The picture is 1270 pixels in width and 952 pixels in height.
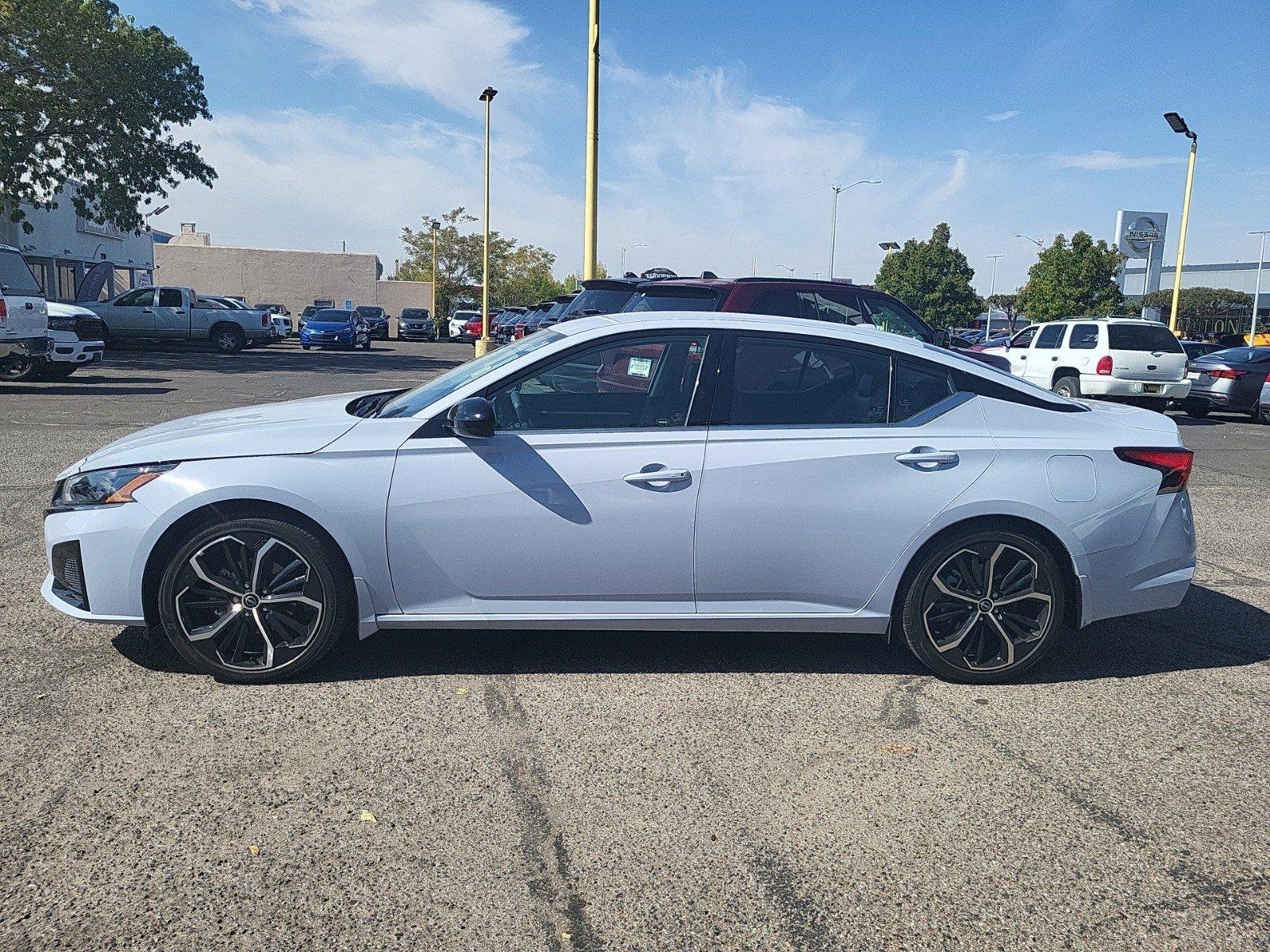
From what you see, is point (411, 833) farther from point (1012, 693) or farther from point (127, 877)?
point (1012, 693)

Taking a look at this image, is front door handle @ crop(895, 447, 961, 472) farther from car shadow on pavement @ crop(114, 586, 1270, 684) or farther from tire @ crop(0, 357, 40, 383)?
tire @ crop(0, 357, 40, 383)

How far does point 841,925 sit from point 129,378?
2061 centimetres

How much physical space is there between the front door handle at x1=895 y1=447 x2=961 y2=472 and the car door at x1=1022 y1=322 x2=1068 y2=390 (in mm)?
14911

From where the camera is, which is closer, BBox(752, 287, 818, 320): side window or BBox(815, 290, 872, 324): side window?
BBox(752, 287, 818, 320): side window

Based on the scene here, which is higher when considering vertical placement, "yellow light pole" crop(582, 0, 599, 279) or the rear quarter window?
"yellow light pole" crop(582, 0, 599, 279)

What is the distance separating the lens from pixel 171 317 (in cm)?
3091

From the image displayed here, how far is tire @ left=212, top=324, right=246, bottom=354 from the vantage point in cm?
3117

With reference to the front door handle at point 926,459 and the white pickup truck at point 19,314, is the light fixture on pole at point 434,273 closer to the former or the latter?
the white pickup truck at point 19,314

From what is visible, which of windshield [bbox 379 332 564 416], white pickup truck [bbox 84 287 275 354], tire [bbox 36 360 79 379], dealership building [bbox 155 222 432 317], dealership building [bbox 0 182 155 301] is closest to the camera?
windshield [bbox 379 332 564 416]

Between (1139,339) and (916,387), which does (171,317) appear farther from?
(916,387)

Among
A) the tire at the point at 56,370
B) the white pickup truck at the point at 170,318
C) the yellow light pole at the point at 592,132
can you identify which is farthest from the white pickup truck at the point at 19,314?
the white pickup truck at the point at 170,318

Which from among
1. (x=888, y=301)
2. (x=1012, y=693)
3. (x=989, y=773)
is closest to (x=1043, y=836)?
(x=989, y=773)

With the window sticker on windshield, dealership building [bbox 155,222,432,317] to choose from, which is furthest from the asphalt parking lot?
dealership building [bbox 155,222,432,317]

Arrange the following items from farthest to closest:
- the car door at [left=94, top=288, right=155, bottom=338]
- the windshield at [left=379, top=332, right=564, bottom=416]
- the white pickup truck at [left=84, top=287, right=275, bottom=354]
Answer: the white pickup truck at [left=84, top=287, right=275, bottom=354] → the car door at [left=94, top=288, right=155, bottom=338] → the windshield at [left=379, top=332, right=564, bottom=416]
